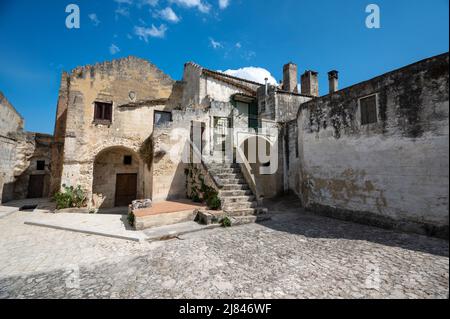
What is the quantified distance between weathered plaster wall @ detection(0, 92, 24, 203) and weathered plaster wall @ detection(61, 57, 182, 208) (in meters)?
5.12

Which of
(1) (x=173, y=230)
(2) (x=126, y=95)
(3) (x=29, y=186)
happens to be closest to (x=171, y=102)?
(2) (x=126, y=95)

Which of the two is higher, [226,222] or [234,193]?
[234,193]

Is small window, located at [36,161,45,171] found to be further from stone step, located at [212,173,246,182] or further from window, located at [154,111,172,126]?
stone step, located at [212,173,246,182]

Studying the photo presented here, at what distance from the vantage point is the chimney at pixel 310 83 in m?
17.0

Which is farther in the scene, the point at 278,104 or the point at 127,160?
the point at 278,104

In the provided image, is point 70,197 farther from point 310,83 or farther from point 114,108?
point 310,83

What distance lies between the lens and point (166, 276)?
3.66 meters

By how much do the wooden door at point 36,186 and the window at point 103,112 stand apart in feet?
24.9

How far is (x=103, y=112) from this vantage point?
12211 mm

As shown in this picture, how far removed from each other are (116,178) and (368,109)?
14004 mm

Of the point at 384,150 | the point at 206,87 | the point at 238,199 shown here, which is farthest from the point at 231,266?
the point at 206,87

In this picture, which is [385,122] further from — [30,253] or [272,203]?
[30,253]

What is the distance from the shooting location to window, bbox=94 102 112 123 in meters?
12.0
